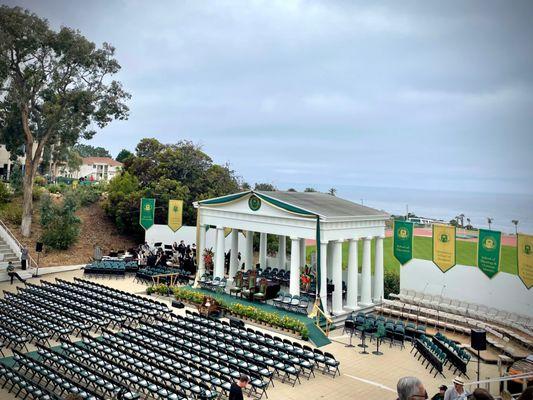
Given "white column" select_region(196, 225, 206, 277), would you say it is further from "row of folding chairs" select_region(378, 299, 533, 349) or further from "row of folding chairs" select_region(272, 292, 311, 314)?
"row of folding chairs" select_region(378, 299, 533, 349)

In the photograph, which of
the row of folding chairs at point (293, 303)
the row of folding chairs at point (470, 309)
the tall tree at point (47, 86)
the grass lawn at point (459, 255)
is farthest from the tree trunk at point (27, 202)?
the row of folding chairs at point (470, 309)

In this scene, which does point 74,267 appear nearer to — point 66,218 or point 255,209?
point 66,218

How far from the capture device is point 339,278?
2589 cm

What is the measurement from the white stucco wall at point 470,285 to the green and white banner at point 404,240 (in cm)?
143

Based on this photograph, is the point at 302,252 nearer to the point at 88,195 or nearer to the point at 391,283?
the point at 391,283

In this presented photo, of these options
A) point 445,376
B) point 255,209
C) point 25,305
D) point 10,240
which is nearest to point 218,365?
point 445,376

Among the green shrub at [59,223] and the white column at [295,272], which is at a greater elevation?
the green shrub at [59,223]

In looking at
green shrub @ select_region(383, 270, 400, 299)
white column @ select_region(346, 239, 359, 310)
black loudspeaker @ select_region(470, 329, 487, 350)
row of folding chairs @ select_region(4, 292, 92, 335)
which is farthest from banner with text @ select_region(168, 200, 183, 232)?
black loudspeaker @ select_region(470, 329, 487, 350)

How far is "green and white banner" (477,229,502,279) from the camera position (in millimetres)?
22578

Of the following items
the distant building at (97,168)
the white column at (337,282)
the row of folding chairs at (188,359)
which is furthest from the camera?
the distant building at (97,168)

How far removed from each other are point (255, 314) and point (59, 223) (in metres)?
24.1

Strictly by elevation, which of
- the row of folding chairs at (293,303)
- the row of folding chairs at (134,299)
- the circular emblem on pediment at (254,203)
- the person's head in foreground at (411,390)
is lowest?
the row of folding chairs at (293,303)

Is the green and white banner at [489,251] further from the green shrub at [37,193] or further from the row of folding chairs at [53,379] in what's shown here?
the green shrub at [37,193]

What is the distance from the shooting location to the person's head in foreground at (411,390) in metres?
5.33
